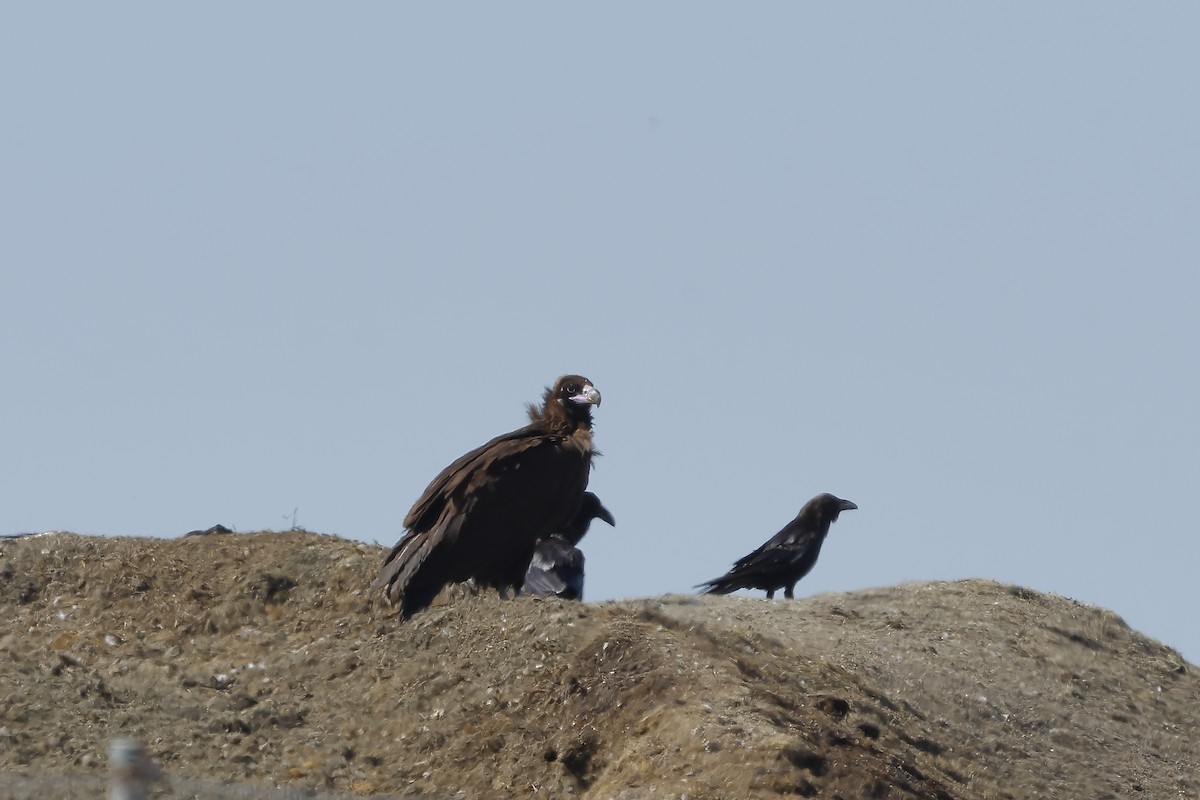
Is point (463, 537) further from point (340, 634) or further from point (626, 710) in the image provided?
point (626, 710)

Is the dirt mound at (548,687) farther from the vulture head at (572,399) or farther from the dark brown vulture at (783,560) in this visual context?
the dark brown vulture at (783,560)

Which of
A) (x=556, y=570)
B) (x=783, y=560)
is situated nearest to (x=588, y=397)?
(x=556, y=570)

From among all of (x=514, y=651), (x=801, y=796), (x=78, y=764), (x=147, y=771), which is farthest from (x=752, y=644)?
(x=147, y=771)

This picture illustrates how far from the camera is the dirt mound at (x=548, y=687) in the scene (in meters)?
10.6

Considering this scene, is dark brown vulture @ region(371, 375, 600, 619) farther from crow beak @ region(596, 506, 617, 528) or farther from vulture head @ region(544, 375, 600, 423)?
crow beak @ region(596, 506, 617, 528)

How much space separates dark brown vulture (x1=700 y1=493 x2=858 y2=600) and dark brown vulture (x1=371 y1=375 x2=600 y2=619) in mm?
5043

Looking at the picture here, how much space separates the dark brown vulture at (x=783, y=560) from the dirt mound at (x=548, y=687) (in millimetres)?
2836

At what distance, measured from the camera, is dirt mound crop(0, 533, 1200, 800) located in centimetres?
1062

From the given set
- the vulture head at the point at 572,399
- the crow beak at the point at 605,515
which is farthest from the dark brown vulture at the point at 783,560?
the vulture head at the point at 572,399

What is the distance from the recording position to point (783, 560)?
19.0 metres

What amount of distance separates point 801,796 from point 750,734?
49 centimetres

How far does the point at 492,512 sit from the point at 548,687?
2.21 meters

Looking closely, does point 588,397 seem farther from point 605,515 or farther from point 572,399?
point 605,515

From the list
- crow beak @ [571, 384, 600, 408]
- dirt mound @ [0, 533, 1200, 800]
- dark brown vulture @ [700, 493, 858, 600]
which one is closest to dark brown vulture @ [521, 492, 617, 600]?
dirt mound @ [0, 533, 1200, 800]
